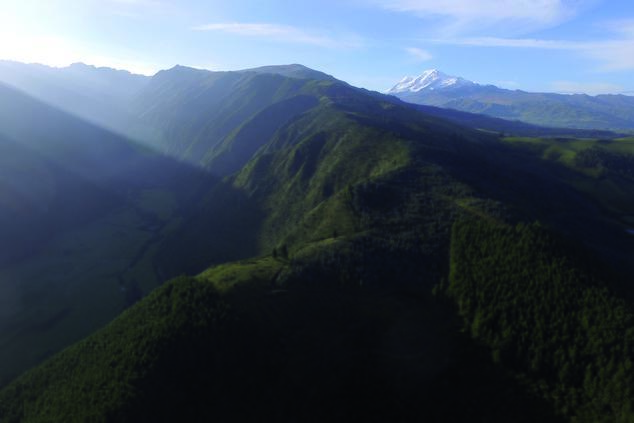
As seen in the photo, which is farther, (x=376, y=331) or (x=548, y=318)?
(x=376, y=331)

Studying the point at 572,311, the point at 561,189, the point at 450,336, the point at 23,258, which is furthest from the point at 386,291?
the point at 23,258

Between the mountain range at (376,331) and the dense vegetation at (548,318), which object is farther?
the mountain range at (376,331)

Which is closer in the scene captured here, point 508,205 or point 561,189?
point 508,205

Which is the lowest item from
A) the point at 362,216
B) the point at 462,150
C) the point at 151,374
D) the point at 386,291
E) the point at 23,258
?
the point at 23,258

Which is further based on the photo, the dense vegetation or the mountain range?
the mountain range

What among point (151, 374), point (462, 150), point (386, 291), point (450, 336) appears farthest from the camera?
point (462, 150)

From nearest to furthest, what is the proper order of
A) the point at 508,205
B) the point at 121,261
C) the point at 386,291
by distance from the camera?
the point at 386,291
the point at 508,205
the point at 121,261

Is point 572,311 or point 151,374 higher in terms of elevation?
point 572,311

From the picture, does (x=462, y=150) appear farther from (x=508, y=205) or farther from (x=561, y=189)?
(x=508, y=205)

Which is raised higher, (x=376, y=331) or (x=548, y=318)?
(x=548, y=318)

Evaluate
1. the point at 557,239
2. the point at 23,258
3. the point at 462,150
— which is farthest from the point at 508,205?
the point at 23,258
